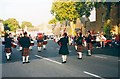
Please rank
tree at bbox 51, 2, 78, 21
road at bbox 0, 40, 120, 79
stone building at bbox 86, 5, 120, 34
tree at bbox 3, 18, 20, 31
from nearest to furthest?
1. road at bbox 0, 40, 120, 79
2. stone building at bbox 86, 5, 120, 34
3. tree at bbox 51, 2, 78, 21
4. tree at bbox 3, 18, 20, 31

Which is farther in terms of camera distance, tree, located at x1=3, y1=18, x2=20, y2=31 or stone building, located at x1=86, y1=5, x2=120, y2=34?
tree, located at x1=3, y1=18, x2=20, y2=31

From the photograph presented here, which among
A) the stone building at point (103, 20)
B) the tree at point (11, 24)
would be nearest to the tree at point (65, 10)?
the stone building at point (103, 20)

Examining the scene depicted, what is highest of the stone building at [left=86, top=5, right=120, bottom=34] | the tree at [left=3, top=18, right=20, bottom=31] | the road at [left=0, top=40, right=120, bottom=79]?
the tree at [left=3, top=18, right=20, bottom=31]

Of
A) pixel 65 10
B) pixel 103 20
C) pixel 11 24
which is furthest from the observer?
pixel 11 24

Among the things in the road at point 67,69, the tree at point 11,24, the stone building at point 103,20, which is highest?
the tree at point 11,24

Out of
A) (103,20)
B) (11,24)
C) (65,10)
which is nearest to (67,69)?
(103,20)

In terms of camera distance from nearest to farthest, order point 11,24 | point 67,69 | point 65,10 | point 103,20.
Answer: point 67,69 < point 103,20 < point 65,10 < point 11,24

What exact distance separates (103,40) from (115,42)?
2617 mm

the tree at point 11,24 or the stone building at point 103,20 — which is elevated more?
the tree at point 11,24

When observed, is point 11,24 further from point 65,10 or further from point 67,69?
point 67,69

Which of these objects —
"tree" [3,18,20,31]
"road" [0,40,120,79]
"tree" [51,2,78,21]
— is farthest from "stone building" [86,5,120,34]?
"tree" [3,18,20,31]

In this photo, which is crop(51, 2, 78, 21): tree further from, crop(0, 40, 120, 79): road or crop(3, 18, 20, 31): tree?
crop(3, 18, 20, 31): tree

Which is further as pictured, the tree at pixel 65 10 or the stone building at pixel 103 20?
the tree at pixel 65 10

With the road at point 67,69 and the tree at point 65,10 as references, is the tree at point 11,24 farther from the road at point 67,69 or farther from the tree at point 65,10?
the road at point 67,69
